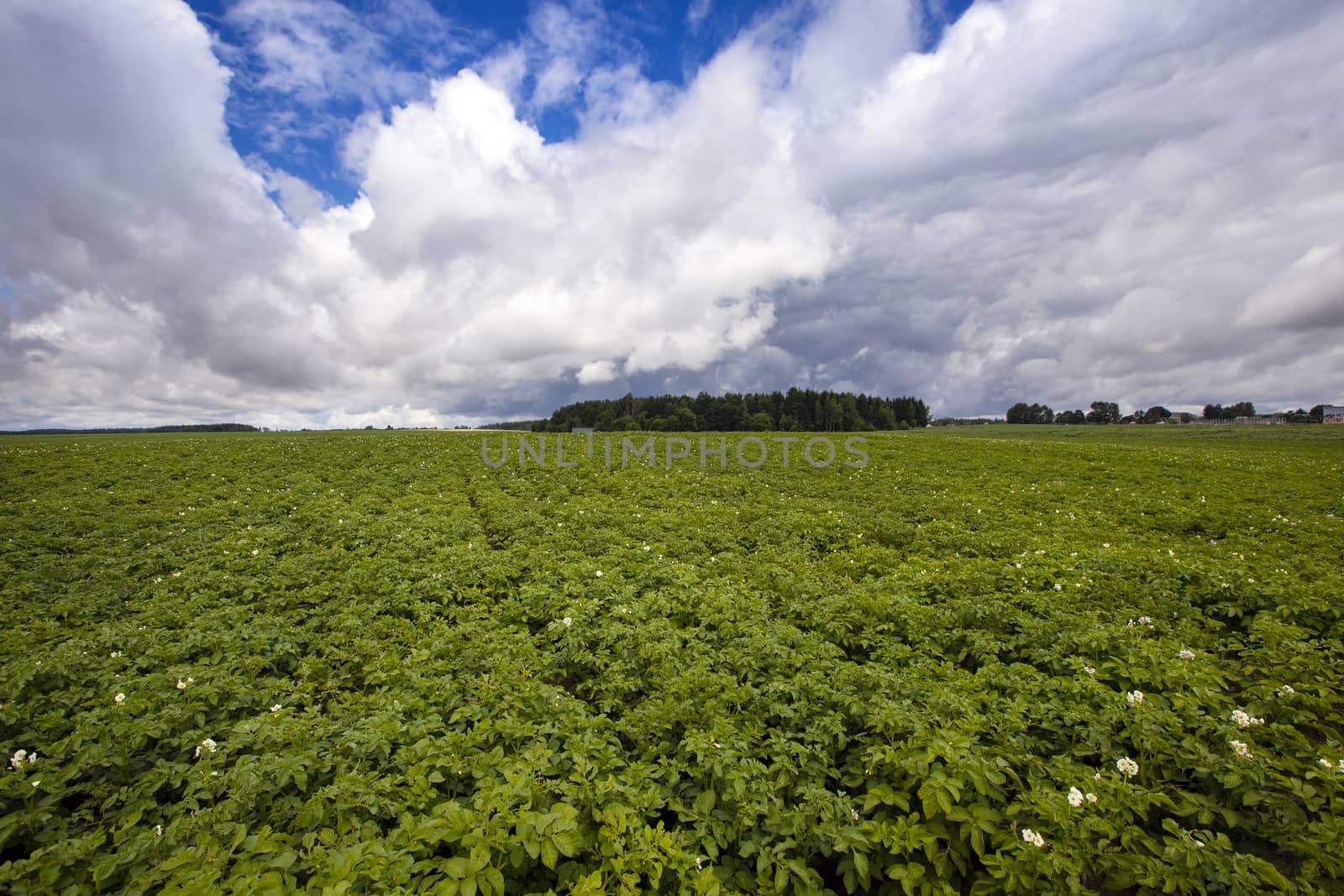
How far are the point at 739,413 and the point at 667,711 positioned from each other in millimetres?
91055

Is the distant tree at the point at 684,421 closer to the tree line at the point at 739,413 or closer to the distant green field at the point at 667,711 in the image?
the tree line at the point at 739,413

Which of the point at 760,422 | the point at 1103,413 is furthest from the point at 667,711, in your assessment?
the point at 1103,413

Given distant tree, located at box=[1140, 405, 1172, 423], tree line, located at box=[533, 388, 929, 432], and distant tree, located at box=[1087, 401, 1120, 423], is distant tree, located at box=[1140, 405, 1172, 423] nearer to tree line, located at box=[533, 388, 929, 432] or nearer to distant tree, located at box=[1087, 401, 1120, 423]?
distant tree, located at box=[1087, 401, 1120, 423]

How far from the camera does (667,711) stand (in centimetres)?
510

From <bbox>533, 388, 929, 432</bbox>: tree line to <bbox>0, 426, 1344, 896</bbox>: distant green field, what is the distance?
75.9 metres

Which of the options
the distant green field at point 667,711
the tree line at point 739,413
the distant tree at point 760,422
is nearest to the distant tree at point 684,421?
the tree line at point 739,413

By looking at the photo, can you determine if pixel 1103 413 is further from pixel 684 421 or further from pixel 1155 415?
pixel 684 421

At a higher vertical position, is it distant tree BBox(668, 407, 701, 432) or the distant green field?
distant tree BBox(668, 407, 701, 432)

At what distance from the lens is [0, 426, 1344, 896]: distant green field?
3496mm

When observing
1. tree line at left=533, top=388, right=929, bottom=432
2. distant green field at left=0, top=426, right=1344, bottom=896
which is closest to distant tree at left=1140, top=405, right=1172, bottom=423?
tree line at left=533, top=388, right=929, bottom=432

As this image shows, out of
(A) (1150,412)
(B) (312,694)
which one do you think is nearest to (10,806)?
(B) (312,694)

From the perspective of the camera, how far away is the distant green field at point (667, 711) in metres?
3.50

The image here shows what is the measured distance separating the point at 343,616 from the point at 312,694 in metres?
2.02

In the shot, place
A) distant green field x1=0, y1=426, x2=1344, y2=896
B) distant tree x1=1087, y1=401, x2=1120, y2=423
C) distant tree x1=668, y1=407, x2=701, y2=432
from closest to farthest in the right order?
distant green field x1=0, y1=426, x2=1344, y2=896
distant tree x1=668, y1=407, x2=701, y2=432
distant tree x1=1087, y1=401, x2=1120, y2=423
